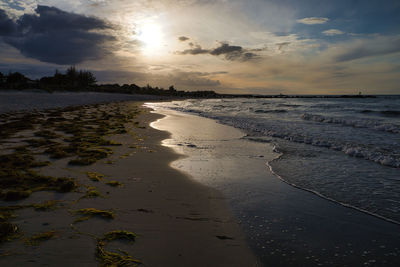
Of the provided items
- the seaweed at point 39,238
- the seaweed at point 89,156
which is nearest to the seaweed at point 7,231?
the seaweed at point 39,238

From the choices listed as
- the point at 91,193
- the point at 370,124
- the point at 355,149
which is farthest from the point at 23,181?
the point at 370,124

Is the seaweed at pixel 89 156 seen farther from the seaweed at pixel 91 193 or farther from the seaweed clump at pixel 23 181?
the seaweed at pixel 91 193

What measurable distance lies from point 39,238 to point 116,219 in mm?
827

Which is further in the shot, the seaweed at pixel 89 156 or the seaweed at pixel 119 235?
the seaweed at pixel 89 156

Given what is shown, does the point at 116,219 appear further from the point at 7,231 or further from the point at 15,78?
the point at 15,78

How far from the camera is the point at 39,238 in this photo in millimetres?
2449

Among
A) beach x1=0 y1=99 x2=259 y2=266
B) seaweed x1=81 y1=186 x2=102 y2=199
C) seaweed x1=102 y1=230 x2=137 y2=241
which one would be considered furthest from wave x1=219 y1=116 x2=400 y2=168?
seaweed x1=81 y1=186 x2=102 y2=199

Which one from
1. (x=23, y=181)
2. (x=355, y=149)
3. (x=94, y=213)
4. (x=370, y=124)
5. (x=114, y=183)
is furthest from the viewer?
(x=370, y=124)

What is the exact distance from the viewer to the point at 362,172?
5.29 meters

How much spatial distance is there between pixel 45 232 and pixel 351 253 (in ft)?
11.2

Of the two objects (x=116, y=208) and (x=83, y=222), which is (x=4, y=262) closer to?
(x=83, y=222)

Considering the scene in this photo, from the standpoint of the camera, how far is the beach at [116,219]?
2.28 meters

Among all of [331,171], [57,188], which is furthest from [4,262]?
[331,171]

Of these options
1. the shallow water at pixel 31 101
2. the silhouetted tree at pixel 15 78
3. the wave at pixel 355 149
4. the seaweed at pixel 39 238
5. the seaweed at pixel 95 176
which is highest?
the silhouetted tree at pixel 15 78
